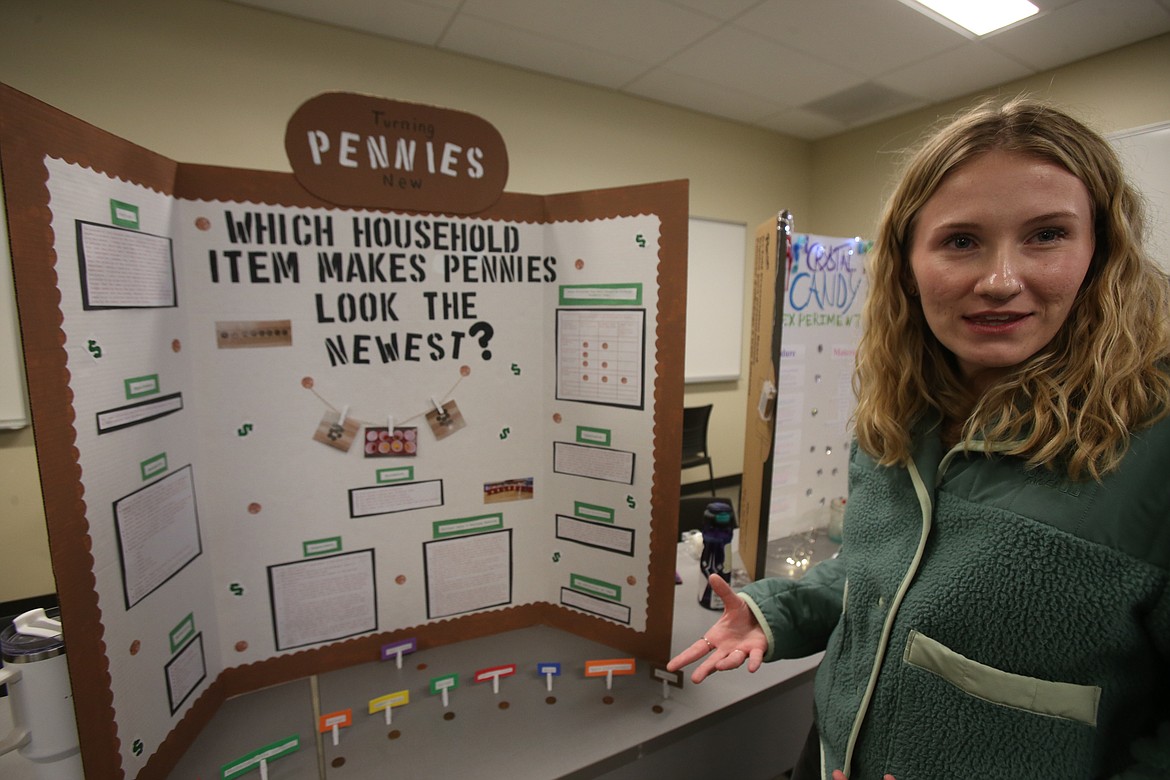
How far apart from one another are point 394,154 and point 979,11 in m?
3.29

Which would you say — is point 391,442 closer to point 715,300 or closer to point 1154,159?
point 1154,159

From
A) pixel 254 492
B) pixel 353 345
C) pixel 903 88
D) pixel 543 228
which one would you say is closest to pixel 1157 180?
pixel 903 88

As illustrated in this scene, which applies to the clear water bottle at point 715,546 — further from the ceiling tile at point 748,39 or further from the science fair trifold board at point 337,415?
the ceiling tile at point 748,39

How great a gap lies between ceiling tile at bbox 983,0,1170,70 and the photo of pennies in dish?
12.2 feet

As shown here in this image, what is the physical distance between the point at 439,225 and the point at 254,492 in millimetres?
636

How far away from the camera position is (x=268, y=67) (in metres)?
2.72

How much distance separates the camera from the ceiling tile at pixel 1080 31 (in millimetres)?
2680

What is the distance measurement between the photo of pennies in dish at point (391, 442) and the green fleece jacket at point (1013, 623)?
0.85 m

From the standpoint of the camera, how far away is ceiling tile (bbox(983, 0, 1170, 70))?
2680mm

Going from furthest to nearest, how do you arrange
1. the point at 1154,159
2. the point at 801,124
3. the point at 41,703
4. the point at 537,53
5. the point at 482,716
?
the point at 801,124 → the point at 537,53 → the point at 1154,159 → the point at 482,716 → the point at 41,703

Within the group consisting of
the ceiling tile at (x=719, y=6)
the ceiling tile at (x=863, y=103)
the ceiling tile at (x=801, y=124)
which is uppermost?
the ceiling tile at (x=801, y=124)

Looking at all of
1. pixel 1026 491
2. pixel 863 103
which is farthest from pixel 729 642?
pixel 863 103

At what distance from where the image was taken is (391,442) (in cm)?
111

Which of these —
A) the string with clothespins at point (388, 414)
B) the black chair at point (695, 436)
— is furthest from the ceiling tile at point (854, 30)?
the string with clothespins at point (388, 414)
